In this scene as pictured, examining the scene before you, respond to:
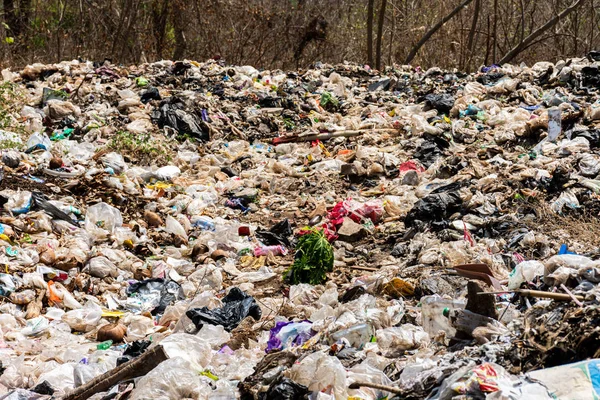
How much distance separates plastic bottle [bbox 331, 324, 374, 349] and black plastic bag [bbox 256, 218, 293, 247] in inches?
93.2

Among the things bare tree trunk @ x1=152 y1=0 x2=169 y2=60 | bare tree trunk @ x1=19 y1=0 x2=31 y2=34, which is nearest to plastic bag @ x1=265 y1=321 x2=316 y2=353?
bare tree trunk @ x1=152 y1=0 x2=169 y2=60

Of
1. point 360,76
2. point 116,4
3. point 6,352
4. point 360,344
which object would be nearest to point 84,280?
point 6,352

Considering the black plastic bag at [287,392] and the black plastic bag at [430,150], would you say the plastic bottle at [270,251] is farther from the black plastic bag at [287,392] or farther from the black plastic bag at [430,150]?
the black plastic bag at [287,392]

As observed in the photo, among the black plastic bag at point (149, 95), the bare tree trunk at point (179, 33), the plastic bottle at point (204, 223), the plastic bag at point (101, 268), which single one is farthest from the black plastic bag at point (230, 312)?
the bare tree trunk at point (179, 33)

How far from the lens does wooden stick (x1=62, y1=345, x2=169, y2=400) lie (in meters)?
3.27

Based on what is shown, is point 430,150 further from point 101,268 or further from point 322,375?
point 322,375

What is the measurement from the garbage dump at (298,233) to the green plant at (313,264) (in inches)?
0.4

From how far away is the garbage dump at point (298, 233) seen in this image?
9.89 feet

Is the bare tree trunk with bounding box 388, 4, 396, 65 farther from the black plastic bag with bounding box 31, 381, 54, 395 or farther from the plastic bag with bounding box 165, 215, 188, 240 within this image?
the black plastic bag with bounding box 31, 381, 54, 395

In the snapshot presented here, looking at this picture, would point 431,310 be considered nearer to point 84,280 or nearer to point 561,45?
point 84,280

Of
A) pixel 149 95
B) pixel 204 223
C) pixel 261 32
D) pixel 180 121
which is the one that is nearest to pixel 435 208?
pixel 204 223

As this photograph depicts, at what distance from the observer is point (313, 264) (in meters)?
4.98

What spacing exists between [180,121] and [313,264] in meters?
3.87

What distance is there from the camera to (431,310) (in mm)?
3564
